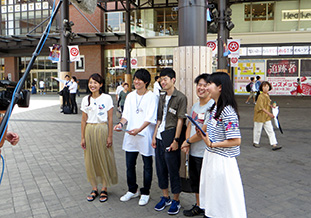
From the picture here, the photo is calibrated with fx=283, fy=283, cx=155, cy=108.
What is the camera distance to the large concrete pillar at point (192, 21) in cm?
418

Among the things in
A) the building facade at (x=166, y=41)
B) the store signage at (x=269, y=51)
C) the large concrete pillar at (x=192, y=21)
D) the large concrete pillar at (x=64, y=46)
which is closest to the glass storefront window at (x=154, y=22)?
the building facade at (x=166, y=41)

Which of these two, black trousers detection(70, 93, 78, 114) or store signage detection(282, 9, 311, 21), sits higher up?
store signage detection(282, 9, 311, 21)

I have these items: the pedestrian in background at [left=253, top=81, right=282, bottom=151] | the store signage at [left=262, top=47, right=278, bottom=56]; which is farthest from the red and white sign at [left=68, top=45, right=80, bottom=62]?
the store signage at [left=262, top=47, right=278, bottom=56]

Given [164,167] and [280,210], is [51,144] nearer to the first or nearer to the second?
[164,167]

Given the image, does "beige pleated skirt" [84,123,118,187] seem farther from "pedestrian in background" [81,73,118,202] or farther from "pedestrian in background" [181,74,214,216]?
"pedestrian in background" [181,74,214,216]

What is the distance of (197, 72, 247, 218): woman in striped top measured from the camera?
2.61 metres

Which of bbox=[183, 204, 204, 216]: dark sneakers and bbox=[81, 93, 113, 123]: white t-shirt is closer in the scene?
bbox=[183, 204, 204, 216]: dark sneakers

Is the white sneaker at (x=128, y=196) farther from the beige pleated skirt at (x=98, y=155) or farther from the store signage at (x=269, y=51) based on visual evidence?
the store signage at (x=269, y=51)

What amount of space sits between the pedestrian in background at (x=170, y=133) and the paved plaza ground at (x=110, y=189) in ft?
1.30

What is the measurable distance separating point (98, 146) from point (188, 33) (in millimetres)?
2113

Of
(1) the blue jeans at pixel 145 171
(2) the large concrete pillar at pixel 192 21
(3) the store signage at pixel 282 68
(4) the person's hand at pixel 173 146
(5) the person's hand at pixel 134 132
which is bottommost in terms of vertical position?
(1) the blue jeans at pixel 145 171

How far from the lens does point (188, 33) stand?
421 centimetres

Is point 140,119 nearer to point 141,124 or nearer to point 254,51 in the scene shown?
point 141,124

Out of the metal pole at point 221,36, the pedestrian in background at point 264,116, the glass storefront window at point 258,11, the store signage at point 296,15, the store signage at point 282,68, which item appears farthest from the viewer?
the glass storefront window at point 258,11
